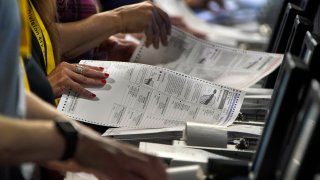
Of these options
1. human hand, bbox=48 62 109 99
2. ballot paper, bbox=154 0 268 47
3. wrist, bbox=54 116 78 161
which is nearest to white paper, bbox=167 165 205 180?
wrist, bbox=54 116 78 161

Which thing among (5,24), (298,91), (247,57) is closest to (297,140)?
(298,91)

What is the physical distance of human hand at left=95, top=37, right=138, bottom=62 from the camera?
7.09ft

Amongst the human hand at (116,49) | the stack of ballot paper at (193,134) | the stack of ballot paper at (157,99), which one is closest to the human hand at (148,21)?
the human hand at (116,49)

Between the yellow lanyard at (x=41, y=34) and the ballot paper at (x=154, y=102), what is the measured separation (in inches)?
4.2

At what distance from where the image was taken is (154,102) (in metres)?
1.64

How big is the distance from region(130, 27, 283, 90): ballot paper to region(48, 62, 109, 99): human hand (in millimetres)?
306

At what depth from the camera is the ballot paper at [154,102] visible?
5.28 ft

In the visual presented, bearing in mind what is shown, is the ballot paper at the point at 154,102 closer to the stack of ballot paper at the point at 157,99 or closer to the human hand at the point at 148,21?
the stack of ballot paper at the point at 157,99

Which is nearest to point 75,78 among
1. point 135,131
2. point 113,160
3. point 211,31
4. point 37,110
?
point 135,131

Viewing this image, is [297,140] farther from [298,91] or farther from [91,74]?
[91,74]

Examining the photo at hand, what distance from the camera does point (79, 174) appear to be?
144 centimetres

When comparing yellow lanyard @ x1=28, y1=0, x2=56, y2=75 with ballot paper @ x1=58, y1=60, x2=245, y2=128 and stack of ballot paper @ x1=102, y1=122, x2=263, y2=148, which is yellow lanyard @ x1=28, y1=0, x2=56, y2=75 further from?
stack of ballot paper @ x1=102, y1=122, x2=263, y2=148

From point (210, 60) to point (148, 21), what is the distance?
0.23m

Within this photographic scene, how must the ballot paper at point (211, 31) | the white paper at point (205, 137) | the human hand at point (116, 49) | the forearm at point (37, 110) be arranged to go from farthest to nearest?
the ballot paper at point (211, 31), the human hand at point (116, 49), the white paper at point (205, 137), the forearm at point (37, 110)
